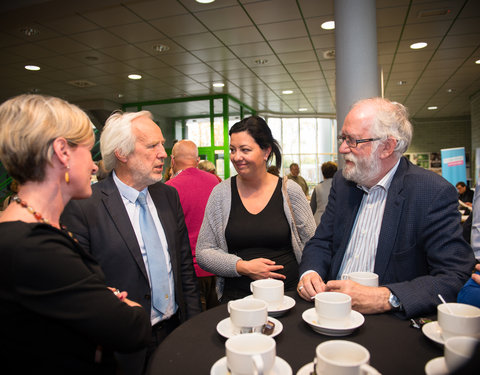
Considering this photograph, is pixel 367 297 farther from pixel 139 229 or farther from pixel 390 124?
pixel 139 229

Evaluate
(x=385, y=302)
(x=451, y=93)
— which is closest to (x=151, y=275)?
(x=385, y=302)

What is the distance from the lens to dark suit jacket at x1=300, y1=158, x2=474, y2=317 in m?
1.29

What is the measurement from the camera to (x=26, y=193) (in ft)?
3.29

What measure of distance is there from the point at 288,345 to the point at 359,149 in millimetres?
1046

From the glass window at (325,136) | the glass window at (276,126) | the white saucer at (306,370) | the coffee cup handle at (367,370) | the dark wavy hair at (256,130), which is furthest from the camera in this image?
the glass window at (325,136)

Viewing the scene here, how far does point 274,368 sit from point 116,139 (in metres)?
1.33

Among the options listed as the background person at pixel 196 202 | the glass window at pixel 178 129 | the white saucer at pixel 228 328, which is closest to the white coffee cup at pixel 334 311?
the white saucer at pixel 228 328

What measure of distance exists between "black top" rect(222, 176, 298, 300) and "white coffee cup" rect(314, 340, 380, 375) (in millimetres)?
1178

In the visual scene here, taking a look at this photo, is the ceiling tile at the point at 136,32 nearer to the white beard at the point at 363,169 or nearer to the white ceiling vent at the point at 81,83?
the white ceiling vent at the point at 81,83

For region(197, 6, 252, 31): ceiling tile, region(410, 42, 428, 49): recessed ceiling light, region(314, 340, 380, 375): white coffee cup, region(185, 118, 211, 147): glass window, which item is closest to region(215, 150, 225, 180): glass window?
region(185, 118, 211, 147): glass window

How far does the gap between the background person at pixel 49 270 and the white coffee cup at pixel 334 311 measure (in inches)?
21.6

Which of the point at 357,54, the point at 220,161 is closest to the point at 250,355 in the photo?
the point at 357,54

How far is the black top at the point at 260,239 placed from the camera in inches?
78.5

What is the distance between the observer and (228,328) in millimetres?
1092
